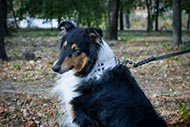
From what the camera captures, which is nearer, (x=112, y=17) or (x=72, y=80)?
(x=72, y=80)

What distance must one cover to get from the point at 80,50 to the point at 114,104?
2.72 ft

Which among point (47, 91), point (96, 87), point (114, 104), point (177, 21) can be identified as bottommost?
point (47, 91)

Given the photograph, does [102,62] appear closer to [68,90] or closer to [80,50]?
[80,50]

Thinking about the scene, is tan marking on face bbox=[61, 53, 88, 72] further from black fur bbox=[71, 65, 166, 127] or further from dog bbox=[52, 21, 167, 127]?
black fur bbox=[71, 65, 166, 127]

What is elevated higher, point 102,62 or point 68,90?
point 102,62

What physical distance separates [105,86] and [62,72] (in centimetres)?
64

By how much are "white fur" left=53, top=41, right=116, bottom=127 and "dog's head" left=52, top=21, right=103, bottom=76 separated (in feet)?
0.20

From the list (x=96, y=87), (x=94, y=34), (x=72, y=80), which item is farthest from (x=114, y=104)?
(x=94, y=34)

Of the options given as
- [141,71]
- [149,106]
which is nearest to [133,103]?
[149,106]

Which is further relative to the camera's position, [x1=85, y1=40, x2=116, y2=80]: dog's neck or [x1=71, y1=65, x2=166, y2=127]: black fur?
[x1=85, y1=40, x2=116, y2=80]: dog's neck

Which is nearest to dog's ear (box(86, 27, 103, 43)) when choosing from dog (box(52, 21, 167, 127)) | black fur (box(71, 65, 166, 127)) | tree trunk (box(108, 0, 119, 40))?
dog (box(52, 21, 167, 127))

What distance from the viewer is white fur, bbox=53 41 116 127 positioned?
4645mm

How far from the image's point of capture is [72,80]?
4.86 meters

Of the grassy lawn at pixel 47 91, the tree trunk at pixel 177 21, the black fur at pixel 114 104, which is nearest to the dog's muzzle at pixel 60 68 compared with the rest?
the black fur at pixel 114 104
